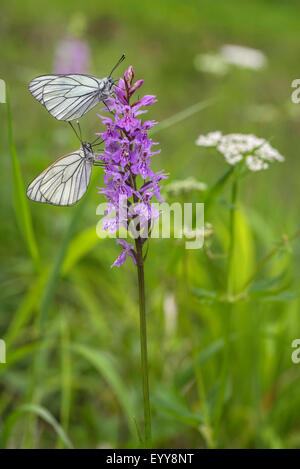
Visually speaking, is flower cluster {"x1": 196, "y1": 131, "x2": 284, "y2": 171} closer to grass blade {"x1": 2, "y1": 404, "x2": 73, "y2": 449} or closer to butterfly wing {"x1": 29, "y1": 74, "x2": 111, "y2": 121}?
butterfly wing {"x1": 29, "y1": 74, "x2": 111, "y2": 121}

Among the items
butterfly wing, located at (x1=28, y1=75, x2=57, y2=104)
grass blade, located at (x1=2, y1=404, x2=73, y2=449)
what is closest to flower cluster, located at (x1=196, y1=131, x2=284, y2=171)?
butterfly wing, located at (x1=28, y1=75, x2=57, y2=104)

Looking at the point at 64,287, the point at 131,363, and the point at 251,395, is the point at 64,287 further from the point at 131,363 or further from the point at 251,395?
the point at 251,395

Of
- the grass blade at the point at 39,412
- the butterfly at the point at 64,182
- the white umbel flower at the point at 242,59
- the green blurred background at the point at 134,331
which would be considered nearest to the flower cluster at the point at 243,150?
the green blurred background at the point at 134,331

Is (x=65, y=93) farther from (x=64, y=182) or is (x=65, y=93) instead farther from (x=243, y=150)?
(x=243, y=150)

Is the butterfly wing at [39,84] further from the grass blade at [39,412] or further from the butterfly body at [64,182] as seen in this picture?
the grass blade at [39,412]

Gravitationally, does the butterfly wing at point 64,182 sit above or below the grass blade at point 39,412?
above

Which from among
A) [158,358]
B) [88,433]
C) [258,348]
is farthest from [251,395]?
[88,433]
